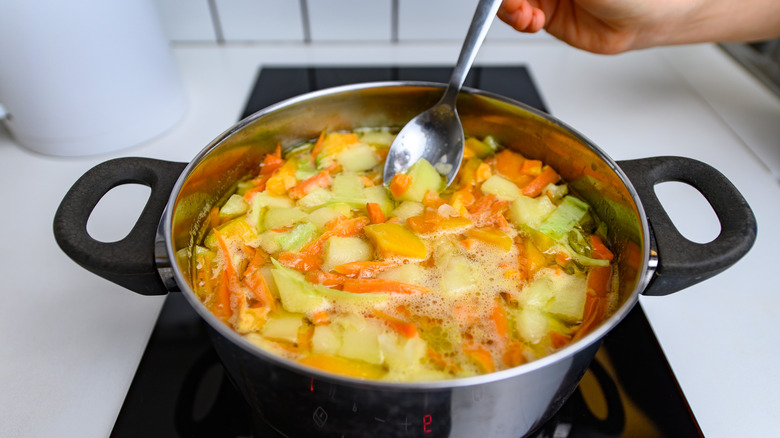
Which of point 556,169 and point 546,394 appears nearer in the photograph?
point 546,394

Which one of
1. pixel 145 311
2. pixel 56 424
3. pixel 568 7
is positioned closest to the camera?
pixel 56 424

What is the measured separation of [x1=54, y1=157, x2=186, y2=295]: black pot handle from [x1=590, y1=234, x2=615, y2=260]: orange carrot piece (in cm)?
64

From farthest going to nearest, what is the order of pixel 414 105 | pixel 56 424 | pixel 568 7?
1. pixel 568 7
2. pixel 414 105
3. pixel 56 424

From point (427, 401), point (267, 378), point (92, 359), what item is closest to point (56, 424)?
point (92, 359)

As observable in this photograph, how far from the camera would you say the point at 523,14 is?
1.03 m

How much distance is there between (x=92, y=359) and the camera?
2.57 feet

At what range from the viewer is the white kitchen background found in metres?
1.43

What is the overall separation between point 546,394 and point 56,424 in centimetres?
66

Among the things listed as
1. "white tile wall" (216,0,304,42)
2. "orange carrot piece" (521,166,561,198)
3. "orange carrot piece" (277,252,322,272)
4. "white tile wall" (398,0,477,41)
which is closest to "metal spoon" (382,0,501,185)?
"orange carrot piece" (521,166,561,198)

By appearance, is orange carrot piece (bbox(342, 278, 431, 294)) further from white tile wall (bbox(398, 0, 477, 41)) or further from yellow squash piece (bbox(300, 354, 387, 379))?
white tile wall (bbox(398, 0, 477, 41))

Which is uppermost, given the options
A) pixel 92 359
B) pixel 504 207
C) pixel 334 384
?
pixel 334 384

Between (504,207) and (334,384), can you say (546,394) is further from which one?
(504,207)

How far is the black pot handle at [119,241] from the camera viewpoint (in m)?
0.59

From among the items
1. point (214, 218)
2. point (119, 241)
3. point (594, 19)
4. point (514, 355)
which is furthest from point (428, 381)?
point (594, 19)
